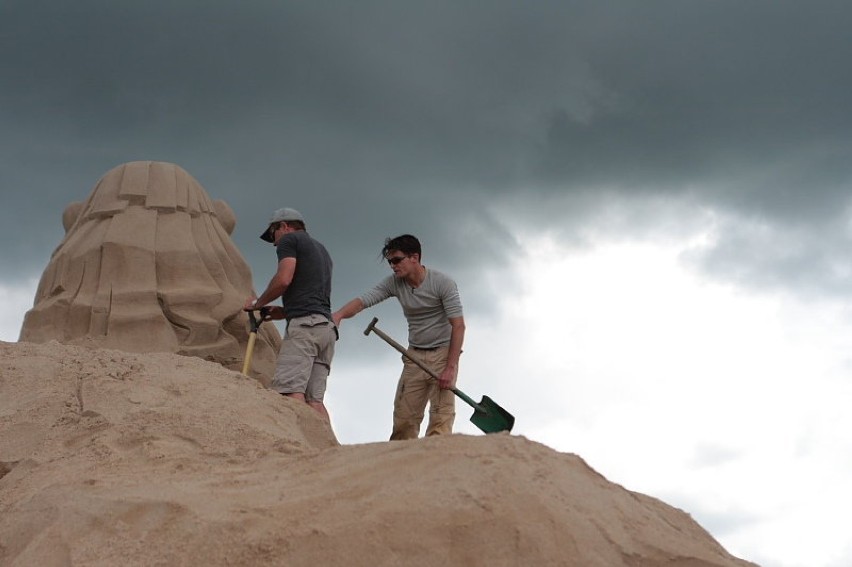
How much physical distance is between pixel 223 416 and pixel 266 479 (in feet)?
3.09

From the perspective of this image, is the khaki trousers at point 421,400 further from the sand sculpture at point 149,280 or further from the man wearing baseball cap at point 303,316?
the sand sculpture at point 149,280

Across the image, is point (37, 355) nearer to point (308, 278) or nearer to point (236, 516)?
point (308, 278)

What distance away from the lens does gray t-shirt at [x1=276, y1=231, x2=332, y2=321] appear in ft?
16.6

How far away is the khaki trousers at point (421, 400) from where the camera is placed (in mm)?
5223

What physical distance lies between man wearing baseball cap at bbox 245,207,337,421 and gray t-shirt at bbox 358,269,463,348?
1.08 feet

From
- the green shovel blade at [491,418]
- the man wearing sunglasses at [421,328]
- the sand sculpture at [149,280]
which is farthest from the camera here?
the sand sculpture at [149,280]

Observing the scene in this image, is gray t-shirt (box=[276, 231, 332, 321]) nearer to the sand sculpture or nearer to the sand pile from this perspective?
the sand pile

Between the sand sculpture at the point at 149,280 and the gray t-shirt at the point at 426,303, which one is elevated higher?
the sand sculpture at the point at 149,280

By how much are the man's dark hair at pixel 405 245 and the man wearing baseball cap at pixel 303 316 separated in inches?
15.3

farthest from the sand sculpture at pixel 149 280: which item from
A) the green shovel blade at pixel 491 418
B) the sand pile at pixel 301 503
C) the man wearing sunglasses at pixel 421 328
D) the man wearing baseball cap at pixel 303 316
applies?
the sand pile at pixel 301 503

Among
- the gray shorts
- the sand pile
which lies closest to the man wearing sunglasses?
the gray shorts

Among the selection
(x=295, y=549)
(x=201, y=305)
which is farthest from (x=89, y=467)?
(x=201, y=305)

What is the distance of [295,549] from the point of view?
245cm

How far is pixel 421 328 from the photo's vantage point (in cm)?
530
